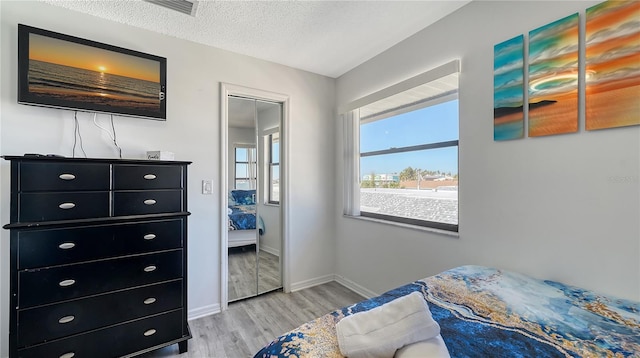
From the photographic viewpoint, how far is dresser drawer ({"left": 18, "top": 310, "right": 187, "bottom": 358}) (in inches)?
58.7

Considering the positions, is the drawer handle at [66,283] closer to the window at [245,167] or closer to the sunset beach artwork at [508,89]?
the window at [245,167]

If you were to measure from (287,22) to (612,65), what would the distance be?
2.06m

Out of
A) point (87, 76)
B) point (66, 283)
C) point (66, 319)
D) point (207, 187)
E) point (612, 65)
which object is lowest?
point (66, 319)

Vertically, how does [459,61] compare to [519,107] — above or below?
above

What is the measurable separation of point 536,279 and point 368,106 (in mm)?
2100

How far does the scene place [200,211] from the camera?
2426mm

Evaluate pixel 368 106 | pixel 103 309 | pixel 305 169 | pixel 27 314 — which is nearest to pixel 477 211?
pixel 368 106

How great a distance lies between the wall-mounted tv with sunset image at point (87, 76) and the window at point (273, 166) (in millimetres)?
1074

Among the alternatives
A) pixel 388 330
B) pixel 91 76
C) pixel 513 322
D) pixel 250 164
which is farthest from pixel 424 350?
pixel 91 76

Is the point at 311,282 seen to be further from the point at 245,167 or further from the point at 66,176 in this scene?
the point at 66,176

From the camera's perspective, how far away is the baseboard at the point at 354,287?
276 centimetres

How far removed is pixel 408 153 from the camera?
8.28 ft

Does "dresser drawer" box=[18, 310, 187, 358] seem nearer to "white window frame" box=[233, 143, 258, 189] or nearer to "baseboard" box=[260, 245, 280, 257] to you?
"baseboard" box=[260, 245, 280, 257]

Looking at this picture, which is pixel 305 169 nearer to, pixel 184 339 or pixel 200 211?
pixel 200 211
